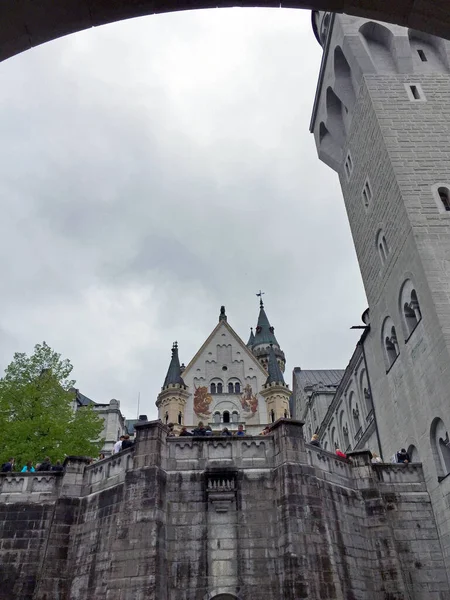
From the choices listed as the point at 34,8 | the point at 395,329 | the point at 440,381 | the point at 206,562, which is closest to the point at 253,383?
the point at 395,329

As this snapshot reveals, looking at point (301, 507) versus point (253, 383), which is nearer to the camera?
point (301, 507)

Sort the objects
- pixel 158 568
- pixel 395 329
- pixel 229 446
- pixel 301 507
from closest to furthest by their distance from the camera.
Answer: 1. pixel 158 568
2. pixel 301 507
3. pixel 229 446
4. pixel 395 329

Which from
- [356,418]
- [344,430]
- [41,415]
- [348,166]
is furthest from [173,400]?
[348,166]

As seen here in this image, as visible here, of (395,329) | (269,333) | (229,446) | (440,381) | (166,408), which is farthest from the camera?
(269,333)

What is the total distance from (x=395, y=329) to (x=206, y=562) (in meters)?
15.1

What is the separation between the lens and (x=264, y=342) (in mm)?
89625

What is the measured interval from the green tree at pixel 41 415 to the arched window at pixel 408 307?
17089 mm

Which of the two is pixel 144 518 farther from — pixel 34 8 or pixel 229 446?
pixel 34 8

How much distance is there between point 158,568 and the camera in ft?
51.3

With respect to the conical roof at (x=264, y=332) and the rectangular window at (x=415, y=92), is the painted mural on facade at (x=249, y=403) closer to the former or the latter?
the conical roof at (x=264, y=332)

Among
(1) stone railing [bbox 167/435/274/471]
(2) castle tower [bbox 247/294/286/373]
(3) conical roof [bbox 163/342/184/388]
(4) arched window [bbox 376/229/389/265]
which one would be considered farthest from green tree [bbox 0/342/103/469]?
(2) castle tower [bbox 247/294/286/373]

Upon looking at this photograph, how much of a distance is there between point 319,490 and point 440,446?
22.3ft

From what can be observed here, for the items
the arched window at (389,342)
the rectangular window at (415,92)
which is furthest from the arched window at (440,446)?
the rectangular window at (415,92)

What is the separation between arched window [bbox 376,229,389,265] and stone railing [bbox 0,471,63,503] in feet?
62.9
